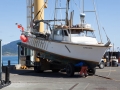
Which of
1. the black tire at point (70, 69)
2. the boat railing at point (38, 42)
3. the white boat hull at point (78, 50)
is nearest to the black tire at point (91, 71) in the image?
the white boat hull at point (78, 50)

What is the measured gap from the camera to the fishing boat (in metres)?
A: 20.7

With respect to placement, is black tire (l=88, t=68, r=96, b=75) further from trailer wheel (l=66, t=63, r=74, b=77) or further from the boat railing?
the boat railing

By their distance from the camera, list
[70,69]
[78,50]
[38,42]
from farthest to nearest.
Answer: [38,42], [70,69], [78,50]

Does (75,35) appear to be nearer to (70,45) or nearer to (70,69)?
(70,45)

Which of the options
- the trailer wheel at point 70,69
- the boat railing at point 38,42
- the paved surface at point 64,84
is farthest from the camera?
the boat railing at point 38,42

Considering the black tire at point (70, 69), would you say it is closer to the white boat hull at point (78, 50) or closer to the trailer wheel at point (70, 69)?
the trailer wheel at point (70, 69)

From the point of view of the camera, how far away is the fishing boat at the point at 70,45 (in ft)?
68.0

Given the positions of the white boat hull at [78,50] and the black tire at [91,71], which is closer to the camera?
the white boat hull at [78,50]

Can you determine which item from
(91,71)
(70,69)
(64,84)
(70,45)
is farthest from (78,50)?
(64,84)

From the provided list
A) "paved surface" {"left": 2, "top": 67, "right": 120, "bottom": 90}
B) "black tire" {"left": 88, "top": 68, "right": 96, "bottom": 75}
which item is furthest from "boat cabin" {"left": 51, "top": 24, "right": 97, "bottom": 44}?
"paved surface" {"left": 2, "top": 67, "right": 120, "bottom": 90}

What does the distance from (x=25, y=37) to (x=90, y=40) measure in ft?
25.0

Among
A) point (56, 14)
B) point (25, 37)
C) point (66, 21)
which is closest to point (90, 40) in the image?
point (66, 21)

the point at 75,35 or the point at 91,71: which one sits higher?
the point at 75,35

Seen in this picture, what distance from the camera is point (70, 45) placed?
2122 centimetres
